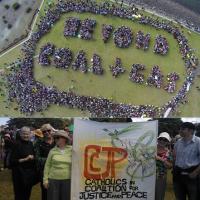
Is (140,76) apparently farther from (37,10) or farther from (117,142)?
(117,142)

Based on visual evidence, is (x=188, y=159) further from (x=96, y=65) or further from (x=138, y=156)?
(x=96, y=65)

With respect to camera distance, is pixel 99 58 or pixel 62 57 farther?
pixel 62 57

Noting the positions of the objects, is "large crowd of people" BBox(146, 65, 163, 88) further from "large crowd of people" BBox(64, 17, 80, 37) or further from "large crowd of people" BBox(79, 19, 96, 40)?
"large crowd of people" BBox(64, 17, 80, 37)

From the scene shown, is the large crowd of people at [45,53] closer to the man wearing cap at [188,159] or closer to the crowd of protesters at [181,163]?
the crowd of protesters at [181,163]

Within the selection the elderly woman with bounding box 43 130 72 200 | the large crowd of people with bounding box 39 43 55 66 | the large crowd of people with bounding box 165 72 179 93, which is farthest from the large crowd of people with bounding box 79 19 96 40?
the elderly woman with bounding box 43 130 72 200

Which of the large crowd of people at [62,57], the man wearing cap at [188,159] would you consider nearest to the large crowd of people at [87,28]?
the large crowd of people at [62,57]

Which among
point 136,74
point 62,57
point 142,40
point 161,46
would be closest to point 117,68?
point 136,74
